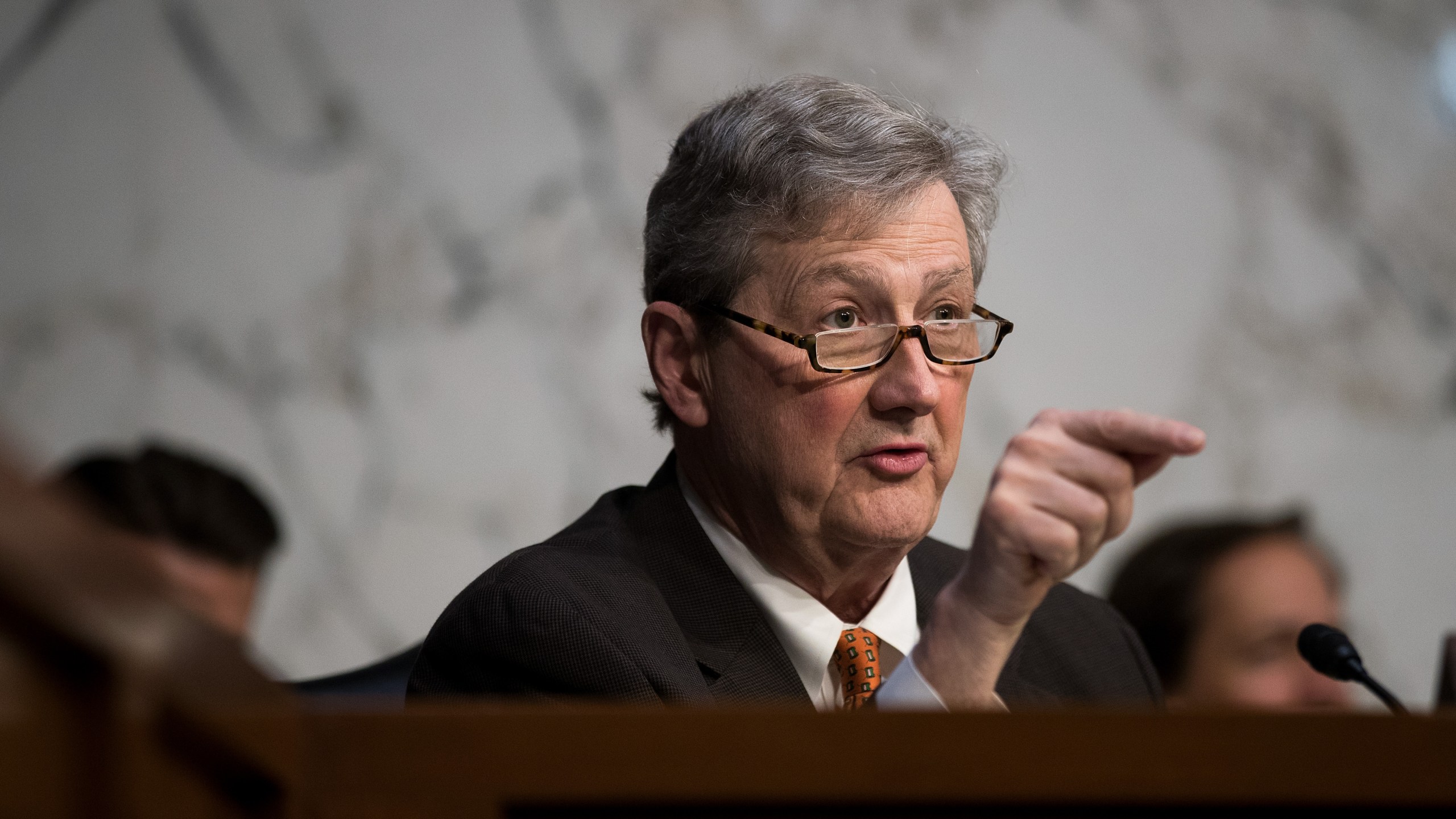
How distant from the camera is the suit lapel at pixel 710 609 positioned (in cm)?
129

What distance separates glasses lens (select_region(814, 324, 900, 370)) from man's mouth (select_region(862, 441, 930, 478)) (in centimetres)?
9

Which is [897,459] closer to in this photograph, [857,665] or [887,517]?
[887,517]

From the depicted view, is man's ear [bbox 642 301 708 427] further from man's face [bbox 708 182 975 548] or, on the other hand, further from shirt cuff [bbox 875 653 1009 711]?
shirt cuff [bbox 875 653 1009 711]

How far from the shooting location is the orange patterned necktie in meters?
1.36

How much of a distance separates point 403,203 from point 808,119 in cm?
162

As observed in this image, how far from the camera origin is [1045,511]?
0.95m

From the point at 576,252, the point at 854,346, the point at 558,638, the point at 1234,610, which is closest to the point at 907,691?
the point at 558,638

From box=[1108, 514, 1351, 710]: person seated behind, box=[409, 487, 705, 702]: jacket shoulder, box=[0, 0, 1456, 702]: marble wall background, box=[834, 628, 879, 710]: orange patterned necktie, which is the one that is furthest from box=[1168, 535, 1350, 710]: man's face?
box=[409, 487, 705, 702]: jacket shoulder

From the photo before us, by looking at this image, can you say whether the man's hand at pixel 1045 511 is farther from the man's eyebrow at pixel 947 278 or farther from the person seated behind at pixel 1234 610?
the person seated behind at pixel 1234 610

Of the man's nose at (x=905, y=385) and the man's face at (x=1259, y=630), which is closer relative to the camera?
the man's nose at (x=905, y=385)

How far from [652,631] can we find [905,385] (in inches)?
14.1

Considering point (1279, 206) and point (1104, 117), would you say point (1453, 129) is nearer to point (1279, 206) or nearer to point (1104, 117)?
point (1279, 206)

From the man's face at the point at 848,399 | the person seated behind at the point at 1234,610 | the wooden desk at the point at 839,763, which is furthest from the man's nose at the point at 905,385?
the person seated behind at the point at 1234,610

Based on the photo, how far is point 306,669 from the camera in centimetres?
277
